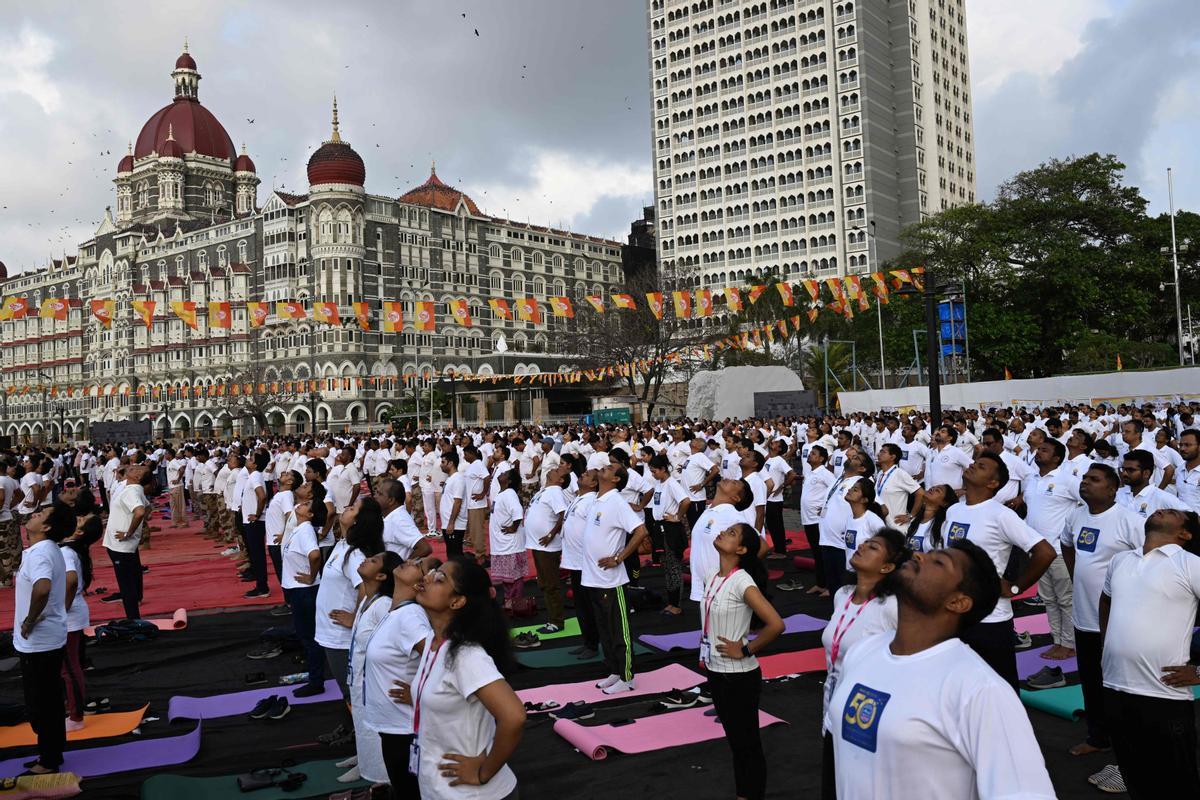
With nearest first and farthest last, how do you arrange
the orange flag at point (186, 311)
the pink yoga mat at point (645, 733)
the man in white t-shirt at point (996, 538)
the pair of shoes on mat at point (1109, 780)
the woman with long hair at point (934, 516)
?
the pair of shoes on mat at point (1109, 780) → the man in white t-shirt at point (996, 538) → the woman with long hair at point (934, 516) → the pink yoga mat at point (645, 733) → the orange flag at point (186, 311)

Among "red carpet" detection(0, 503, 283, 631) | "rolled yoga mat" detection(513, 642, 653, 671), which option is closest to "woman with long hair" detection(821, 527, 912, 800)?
"rolled yoga mat" detection(513, 642, 653, 671)

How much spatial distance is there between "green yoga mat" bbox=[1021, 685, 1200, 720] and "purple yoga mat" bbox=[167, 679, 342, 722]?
5.64 m

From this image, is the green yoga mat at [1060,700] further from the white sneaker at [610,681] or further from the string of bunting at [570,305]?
the string of bunting at [570,305]

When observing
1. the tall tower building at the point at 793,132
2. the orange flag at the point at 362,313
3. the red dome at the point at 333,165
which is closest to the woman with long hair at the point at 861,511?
the orange flag at the point at 362,313

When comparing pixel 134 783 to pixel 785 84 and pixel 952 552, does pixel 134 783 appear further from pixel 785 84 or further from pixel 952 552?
pixel 785 84

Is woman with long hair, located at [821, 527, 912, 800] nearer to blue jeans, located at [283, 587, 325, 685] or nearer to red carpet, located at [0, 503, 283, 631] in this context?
blue jeans, located at [283, 587, 325, 685]

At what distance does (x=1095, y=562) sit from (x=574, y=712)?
392 cm

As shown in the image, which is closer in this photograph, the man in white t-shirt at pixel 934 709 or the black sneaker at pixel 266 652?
the man in white t-shirt at pixel 934 709

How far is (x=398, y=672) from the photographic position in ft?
13.7

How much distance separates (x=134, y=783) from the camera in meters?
5.97

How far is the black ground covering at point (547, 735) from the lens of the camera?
5.54 meters

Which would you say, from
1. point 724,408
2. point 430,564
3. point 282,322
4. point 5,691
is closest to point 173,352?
point 282,322

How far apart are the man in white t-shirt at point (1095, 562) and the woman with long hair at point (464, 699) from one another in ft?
13.3

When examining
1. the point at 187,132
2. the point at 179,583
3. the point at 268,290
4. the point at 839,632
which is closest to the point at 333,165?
the point at 268,290
